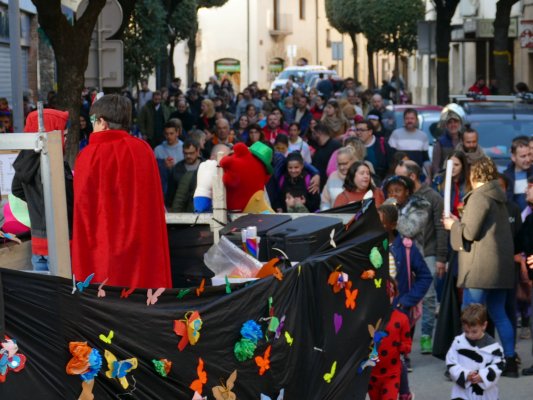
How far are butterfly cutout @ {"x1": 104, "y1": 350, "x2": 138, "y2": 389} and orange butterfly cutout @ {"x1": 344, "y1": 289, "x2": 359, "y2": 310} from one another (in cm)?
171

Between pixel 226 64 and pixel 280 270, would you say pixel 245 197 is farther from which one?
pixel 226 64

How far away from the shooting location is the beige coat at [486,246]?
9852 millimetres

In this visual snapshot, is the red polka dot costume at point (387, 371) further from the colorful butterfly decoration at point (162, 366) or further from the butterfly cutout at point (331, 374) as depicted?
the colorful butterfly decoration at point (162, 366)

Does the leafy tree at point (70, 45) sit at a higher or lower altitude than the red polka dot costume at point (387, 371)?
higher

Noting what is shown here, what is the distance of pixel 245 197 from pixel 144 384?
12.1 feet

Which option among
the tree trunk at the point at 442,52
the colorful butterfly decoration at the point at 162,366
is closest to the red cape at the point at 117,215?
the colorful butterfly decoration at the point at 162,366

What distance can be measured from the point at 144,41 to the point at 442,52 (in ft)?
28.3

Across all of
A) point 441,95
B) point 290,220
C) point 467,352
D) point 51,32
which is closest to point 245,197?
point 290,220

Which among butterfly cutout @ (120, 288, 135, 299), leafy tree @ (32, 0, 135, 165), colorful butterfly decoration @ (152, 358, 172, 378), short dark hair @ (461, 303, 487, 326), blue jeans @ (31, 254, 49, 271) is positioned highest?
leafy tree @ (32, 0, 135, 165)

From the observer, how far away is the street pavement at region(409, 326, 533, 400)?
957cm

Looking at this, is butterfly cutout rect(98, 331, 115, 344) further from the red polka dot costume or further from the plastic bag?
the red polka dot costume

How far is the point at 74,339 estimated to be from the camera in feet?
16.3

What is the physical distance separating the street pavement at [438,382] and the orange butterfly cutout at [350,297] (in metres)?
3.04

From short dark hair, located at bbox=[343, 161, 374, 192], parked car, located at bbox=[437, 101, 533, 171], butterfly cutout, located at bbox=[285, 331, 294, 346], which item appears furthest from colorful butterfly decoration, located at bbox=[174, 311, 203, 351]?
parked car, located at bbox=[437, 101, 533, 171]
